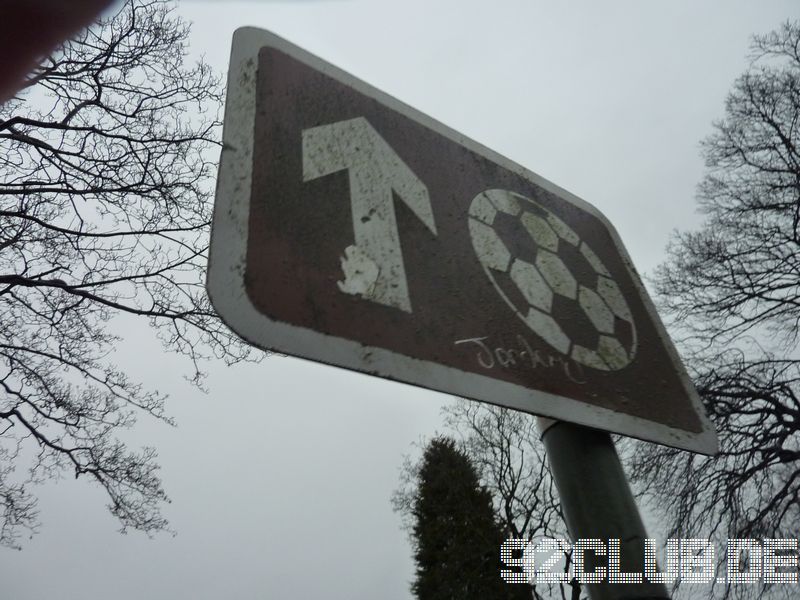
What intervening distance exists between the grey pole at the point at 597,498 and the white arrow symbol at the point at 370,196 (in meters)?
0.45

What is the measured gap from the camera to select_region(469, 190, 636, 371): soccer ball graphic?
1165 mm

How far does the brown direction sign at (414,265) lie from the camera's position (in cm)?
81

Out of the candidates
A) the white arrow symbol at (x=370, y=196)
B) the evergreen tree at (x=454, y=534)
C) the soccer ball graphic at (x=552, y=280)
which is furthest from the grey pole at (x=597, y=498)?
the evergreen tree at (x=454, y=534)

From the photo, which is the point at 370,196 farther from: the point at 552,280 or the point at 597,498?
the point at 597,498

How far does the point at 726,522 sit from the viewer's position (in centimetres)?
717

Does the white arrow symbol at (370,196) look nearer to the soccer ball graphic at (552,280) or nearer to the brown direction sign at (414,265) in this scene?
the brown direction sign at (414,265)

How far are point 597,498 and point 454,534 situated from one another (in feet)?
52.4

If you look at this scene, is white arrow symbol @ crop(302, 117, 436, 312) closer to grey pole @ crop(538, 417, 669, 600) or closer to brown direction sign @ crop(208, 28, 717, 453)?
brown direction sign @ crop(208, 28, 717, 453)

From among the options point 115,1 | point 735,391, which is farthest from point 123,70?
point 735,391

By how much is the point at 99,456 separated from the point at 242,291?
701 centimetres

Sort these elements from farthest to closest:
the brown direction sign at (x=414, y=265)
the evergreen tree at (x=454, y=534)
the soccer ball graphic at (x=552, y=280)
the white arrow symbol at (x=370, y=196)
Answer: the evergreen tree at (x=454, y=534) < the soccer ball graphic at (x=552, y=280) < the white arrow symbol at (x=370, y=196) < the brown direction sign at (x=414, y=265)

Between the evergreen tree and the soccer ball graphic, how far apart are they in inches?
587

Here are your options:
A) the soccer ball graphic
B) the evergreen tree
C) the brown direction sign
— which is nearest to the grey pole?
the brown direction sign

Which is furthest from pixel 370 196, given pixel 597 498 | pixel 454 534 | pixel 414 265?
pixel 454 534
